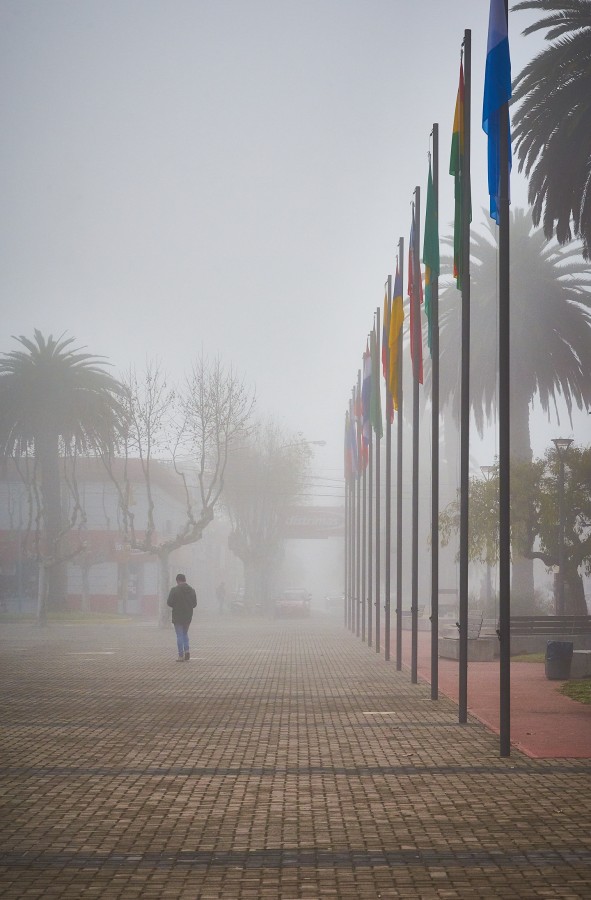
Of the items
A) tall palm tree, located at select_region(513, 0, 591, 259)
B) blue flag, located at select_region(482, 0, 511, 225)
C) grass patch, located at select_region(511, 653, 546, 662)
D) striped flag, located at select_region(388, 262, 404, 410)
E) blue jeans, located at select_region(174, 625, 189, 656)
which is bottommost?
grass patch, located at select_region(511, 653, 546, 662)

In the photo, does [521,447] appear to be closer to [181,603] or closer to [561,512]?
[561,512]

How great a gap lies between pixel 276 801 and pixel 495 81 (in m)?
8.52

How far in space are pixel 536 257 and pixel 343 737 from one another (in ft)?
105

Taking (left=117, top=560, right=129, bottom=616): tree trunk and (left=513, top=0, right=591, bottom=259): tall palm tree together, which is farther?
(left=117, top=560, right=129, bottom=616): tree trunk

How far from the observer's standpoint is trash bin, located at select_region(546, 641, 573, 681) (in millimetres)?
20969

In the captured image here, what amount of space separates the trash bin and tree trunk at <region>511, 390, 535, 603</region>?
21118 millimetres

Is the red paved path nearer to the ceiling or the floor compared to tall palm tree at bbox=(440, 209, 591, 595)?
nearer to the floor

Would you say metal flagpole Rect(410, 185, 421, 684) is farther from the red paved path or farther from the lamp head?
the lamp head

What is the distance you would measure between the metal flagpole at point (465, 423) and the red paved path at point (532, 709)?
698 mm

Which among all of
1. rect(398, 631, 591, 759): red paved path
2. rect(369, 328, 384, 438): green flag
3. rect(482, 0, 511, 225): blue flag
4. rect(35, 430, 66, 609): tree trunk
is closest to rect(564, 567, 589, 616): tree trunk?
rect(369, 328, 384, 438): green flag

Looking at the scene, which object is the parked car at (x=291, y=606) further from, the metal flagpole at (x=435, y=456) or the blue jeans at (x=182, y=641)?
the metal flagpole at (x=435, y=456)

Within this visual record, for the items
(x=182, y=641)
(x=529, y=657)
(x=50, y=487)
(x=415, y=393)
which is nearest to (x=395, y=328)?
(x=415, y=393)

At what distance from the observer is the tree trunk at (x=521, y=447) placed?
4231 centimetres

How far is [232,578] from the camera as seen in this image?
122 meters
